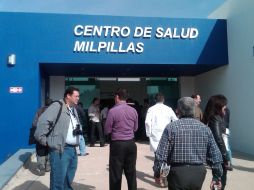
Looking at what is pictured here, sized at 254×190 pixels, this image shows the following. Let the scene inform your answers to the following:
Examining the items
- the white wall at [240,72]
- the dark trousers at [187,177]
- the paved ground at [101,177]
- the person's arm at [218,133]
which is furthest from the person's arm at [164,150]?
the white wall at [240,72]

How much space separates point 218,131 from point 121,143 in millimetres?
1484

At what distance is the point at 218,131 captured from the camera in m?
5.27

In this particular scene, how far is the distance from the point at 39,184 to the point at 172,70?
30.3ft

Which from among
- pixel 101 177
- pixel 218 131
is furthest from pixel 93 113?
pixel 218 131

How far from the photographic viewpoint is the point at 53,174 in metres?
5.21

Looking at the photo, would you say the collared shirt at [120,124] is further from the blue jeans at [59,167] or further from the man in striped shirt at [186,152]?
the man in striped shirt at [186,152]

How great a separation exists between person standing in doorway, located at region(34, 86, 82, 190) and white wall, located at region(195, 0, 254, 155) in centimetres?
816

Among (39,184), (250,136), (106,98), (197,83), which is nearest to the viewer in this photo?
(39,184)

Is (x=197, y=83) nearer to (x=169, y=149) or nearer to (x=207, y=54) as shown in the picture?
(x=207, y=54)

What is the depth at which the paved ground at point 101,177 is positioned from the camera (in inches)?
299

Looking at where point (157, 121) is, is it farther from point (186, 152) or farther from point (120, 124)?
point (186, 152)

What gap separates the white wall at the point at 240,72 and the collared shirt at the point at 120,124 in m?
7.13

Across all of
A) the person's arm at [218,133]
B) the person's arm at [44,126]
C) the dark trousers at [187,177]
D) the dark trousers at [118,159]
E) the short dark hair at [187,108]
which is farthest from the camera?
the dark trousers at [118,159]

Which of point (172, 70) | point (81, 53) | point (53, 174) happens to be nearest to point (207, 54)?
point (172, 70)
